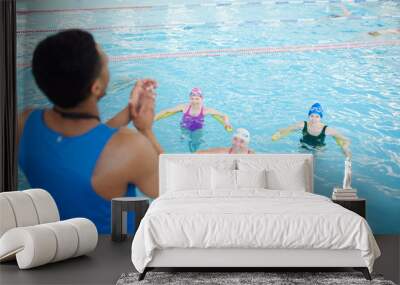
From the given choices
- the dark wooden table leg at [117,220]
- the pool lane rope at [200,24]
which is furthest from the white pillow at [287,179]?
the pool lane rope at [200,24]

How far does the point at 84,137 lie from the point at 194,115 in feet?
4.41

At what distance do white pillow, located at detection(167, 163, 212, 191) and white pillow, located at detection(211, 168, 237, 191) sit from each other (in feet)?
0.30

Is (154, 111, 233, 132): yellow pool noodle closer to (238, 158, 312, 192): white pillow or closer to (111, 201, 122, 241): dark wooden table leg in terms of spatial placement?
(238, 158, 312, 192): white pillow

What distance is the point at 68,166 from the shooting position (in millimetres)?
7719

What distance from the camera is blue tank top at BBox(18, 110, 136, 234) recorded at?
25.2 ft

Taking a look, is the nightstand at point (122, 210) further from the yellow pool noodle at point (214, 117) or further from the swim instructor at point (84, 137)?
the yellow pool noodle at point (214, 117)

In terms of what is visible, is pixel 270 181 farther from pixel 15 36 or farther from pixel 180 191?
pixel 15 36

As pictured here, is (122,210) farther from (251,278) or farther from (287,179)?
(251,278)

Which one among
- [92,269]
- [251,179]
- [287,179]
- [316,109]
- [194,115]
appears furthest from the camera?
[194,115]

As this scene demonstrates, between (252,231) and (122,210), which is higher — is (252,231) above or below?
above

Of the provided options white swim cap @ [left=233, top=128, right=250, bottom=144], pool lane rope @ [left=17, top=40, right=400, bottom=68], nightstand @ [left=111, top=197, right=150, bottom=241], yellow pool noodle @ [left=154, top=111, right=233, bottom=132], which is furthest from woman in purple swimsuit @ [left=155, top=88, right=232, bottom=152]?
nightstand @ [left=111, top=197, right=150, bottom=241]

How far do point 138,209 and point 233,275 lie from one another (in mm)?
2079

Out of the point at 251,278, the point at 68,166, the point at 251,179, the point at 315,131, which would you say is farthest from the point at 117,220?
the point at 315,131

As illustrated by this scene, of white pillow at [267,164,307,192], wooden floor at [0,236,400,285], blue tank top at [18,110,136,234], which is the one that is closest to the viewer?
wooden floor at [0,236,400,285]
